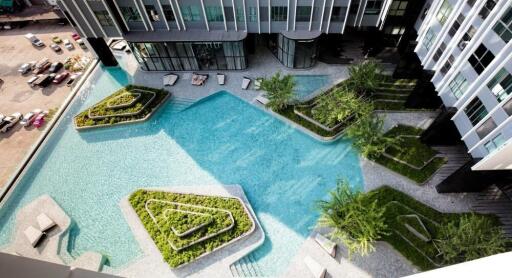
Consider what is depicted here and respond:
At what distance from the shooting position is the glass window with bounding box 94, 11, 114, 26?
3342cm

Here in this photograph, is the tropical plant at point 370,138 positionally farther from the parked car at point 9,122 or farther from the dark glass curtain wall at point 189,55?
the parked car at point 9,122

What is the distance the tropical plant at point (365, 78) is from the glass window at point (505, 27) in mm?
11817

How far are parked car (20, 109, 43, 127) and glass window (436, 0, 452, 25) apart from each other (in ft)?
155

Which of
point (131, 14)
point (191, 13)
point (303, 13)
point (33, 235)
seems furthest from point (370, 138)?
point (33, 235)

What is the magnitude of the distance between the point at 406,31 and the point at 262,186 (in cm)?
2639

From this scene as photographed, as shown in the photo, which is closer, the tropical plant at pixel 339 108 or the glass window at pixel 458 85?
the glass window at pixel 458 85

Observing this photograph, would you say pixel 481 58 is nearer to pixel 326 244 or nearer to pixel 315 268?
pixel 326 244

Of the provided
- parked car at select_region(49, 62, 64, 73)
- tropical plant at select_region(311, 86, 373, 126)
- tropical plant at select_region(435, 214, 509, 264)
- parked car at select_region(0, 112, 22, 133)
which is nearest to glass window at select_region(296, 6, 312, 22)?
tropical plant at select_region(311, 86, 373, 126)

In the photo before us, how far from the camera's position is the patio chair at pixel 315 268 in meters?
22.9

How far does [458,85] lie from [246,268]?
966 inches

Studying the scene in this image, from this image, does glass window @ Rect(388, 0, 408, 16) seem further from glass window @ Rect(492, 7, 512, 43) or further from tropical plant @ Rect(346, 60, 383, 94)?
glass window @ Rect(492, 7, 512, 43)

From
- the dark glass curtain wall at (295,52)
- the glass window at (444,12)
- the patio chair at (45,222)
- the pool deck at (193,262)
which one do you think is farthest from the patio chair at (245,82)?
the patio chair at (45,222)

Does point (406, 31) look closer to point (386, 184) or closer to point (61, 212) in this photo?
point (386, 184)

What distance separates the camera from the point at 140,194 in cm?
2797
